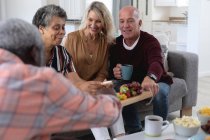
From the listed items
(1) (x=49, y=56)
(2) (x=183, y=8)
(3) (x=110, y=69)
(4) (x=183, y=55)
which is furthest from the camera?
(2) (x=183, y=8)

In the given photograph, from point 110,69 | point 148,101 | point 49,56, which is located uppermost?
point 49,56

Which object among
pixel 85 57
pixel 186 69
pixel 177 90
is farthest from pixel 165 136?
pixel 186 69

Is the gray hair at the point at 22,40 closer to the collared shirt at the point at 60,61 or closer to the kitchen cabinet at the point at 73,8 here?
the collared shirt at the point at 60,61

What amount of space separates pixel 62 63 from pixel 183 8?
5.37 meters

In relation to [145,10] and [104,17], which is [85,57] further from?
[145,10]

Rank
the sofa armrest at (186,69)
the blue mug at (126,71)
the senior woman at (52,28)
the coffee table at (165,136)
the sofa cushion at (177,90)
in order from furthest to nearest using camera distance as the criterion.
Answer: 1. the sofa armrest at (186,69)
2. the sofa cushion at (177,90)
3. the blue mug at (126,71)
4. the senior woman at (52,28)
5. the coffee table at (165,136)

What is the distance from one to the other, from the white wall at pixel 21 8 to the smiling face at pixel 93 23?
213 cm

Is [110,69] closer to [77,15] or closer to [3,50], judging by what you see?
[3,50]

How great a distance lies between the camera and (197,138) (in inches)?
59.5

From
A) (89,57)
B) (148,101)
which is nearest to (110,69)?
(89,57)

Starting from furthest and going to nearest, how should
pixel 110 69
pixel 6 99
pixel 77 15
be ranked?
pixel 77 15
pixel 110 69
pixel 6 99

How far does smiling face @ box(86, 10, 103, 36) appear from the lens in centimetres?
221

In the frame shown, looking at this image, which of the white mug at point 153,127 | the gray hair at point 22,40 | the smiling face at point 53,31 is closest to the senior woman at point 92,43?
the smiling face at point 53,31

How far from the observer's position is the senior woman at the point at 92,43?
7.30 feet
